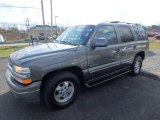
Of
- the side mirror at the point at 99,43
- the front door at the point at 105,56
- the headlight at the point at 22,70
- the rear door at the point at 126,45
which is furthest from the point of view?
the rear door at the point at 126,45

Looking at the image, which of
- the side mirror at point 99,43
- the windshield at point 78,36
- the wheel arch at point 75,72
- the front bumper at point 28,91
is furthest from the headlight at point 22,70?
the side mirror at point 99,43

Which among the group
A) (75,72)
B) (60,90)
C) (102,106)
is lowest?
(102,106)

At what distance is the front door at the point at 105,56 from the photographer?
397 cm

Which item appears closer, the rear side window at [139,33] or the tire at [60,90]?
the tire at [60,90]

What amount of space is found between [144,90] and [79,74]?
203 centimetres

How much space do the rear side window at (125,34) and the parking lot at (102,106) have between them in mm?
1388

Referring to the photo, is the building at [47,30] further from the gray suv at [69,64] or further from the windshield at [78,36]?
the gray suv at [69,64]

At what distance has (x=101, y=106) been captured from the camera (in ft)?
12.5

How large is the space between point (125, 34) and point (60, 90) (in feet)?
8.90

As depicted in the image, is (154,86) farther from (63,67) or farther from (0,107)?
(0,107)

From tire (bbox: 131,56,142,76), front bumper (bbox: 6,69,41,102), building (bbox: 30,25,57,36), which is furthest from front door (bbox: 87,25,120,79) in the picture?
building (bbox: 30,25,57,36)

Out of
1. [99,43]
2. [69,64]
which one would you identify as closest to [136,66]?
[99,43]

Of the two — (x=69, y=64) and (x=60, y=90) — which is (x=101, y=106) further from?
(x=69, y=64)

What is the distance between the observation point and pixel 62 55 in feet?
11.2
